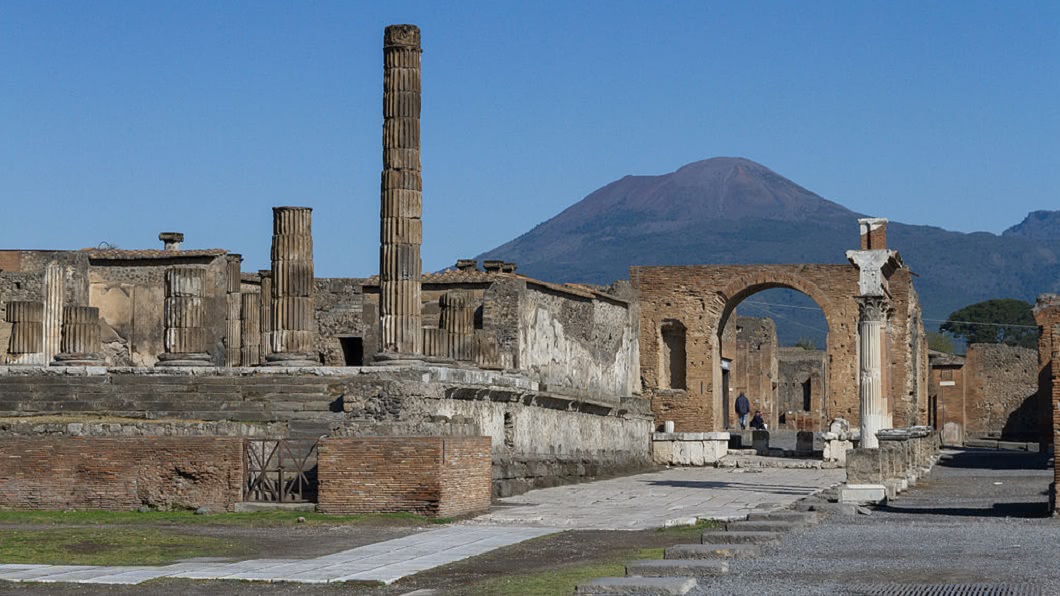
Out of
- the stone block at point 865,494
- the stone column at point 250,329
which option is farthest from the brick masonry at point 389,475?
the stone column at point 250,329

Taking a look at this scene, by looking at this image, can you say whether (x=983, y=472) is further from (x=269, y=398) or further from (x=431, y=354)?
(x=269, y=398)

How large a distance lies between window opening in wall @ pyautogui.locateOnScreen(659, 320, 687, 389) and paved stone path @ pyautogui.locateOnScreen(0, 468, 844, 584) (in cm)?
612

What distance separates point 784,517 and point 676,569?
16.9ft

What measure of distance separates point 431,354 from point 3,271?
45.5 feet

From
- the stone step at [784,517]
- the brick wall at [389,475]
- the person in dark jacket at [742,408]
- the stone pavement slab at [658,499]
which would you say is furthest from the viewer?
the person in dark jacket at [742,408]

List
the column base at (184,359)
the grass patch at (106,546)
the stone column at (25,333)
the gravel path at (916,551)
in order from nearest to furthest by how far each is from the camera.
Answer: the gravel path at (916,551), the grass patch at (106,546), the column base at (184,359), the stone column at (25,333)

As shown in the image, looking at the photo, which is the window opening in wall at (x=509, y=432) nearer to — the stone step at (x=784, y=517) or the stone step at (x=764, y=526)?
the stone step at (x=784, y=517)

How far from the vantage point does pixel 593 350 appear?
112 feet

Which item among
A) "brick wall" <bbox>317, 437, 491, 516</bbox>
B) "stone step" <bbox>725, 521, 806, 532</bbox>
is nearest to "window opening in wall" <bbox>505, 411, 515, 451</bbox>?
"brick wall" <bbox>317, 437, 491, 516</bbox>

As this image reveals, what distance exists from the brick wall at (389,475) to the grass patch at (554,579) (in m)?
4.42

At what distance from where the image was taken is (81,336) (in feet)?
90.4

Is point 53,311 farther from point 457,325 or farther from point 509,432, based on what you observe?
point 509,432

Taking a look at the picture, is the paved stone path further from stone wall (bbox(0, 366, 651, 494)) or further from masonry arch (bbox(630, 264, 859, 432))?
masonry arch (bbox(630, 264, 859, 432))

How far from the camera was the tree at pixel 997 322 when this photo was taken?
145125mm
